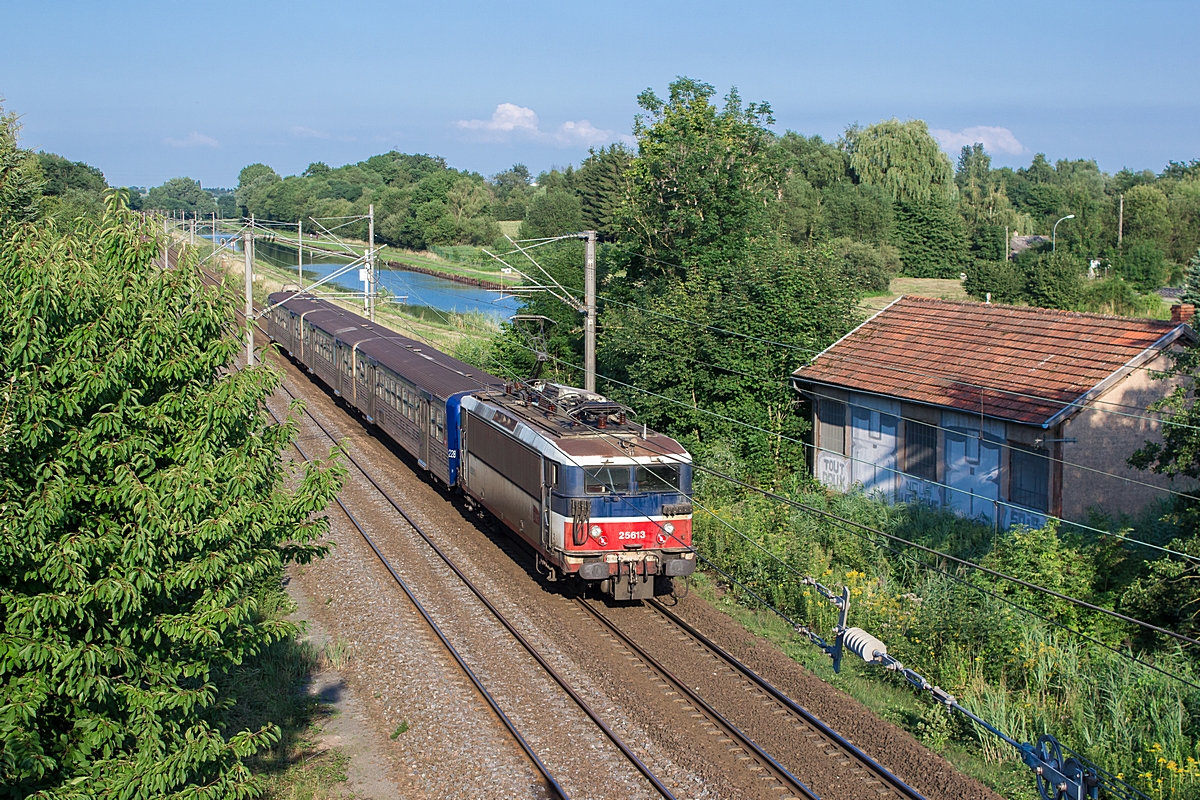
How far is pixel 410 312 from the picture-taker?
63000 mm

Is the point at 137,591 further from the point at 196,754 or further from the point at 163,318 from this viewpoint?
the point at 163,318

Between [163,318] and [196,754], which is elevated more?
[163,318]

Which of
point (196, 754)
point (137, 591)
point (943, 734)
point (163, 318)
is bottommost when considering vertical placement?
point (943, 734)

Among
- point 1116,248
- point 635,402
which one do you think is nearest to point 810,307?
point 635,402

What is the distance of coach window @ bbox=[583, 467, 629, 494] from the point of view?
49.2ft

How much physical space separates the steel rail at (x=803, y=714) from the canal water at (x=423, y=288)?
31.8 metres

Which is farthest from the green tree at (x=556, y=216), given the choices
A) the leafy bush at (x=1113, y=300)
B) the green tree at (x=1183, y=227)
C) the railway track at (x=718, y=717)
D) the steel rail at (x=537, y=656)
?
the railway track at (x=718, y=717)

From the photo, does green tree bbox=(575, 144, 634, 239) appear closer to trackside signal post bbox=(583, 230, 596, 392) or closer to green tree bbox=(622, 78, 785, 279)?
green tree bbox=(622, 78, 785, 279)

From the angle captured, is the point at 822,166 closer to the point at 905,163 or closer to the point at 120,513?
the point at 905,163

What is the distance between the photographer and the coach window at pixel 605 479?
15.0 m

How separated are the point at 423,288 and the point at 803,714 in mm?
68353

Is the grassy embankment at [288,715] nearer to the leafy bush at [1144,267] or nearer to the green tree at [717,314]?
the green tree at [717,314]

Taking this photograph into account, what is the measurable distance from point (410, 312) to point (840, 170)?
44536mm

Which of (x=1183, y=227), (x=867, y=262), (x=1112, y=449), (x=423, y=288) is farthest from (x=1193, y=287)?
(x=423, y=288)
